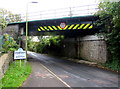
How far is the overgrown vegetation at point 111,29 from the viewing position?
43.7 ft

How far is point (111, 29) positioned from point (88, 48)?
17.6 feet

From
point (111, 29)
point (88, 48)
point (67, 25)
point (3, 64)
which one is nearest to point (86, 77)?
point (3, 64)

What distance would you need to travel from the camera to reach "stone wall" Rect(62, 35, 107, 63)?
16.8 metres

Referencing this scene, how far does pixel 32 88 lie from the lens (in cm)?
695

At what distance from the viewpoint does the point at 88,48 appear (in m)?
20.0

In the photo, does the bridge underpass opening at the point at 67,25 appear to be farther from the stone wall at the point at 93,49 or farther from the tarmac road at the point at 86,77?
the tarmac road at the point at 86,77

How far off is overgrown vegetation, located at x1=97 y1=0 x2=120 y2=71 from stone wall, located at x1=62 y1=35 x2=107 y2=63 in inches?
38.9

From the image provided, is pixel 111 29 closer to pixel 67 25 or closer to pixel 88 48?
pixel 88 48

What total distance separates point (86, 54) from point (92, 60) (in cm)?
201

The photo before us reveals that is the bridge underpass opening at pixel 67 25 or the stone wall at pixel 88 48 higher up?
the bridge underpass opening at pixel 67 25

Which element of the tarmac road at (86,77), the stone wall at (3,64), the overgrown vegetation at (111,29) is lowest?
the tarmac road at (86,77)

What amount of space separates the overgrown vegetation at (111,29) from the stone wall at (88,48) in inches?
38.9

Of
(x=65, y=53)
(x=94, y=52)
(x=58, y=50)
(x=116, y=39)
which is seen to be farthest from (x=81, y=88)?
(x=58, y=50)

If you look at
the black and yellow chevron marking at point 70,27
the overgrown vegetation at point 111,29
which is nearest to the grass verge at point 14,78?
the overgrown vegetation at point 111,29
